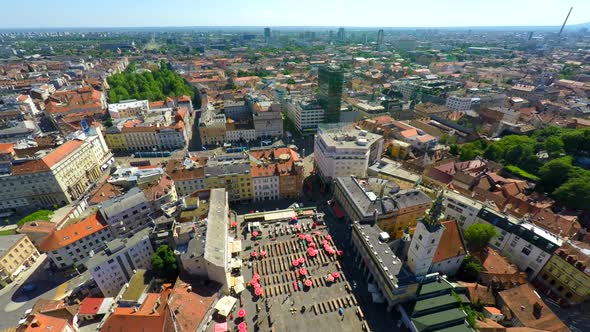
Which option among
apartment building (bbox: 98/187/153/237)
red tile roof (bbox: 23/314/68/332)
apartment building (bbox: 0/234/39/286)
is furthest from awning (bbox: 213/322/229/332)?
apartment building (bbox: 0/234/39/286)

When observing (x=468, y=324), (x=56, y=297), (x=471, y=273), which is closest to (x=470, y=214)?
(x=471, y=273)

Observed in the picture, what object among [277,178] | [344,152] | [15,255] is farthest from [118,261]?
[344,152]

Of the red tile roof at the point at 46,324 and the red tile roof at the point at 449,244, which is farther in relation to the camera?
the red tile roof at the point at 449,244

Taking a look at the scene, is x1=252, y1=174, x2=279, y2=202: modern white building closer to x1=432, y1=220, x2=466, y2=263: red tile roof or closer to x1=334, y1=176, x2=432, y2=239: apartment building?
x1=334, y1=176, x2=432, y2=239: apartment building

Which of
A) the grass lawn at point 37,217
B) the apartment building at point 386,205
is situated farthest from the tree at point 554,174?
the grass lawn at point 37,217

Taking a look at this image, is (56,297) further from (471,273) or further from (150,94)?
(150,94)

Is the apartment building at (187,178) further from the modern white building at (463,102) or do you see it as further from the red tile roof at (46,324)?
the modern white building at (463,102)
